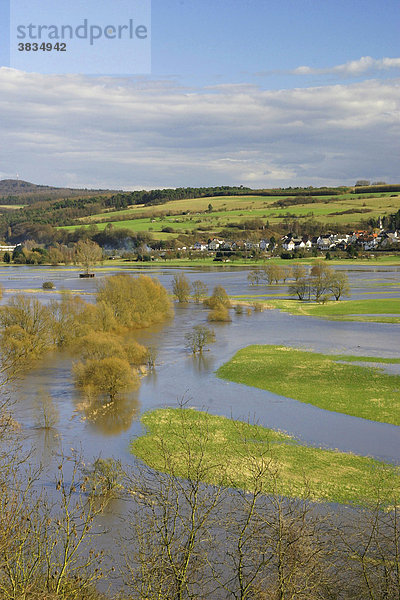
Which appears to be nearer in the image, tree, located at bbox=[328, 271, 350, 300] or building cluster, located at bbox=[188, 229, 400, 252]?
tree, located at bbox=[328, 271, 350, 300]

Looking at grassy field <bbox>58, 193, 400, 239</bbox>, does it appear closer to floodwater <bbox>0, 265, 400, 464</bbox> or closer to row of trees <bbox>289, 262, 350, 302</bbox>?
row of trees <bbox>289, 262, 350, 302</bbox>

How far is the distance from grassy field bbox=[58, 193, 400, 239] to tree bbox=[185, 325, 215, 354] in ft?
368

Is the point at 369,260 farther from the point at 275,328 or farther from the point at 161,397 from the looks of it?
the point at 161,397

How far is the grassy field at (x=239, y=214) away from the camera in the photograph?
531ft

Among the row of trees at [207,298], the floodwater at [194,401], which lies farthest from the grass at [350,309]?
the row of trees at [207,298]

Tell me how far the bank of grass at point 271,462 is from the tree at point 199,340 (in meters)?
14.4

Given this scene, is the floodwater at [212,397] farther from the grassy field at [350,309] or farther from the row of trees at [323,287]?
the row of trees at [323,287]

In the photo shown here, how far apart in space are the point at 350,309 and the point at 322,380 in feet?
97.8

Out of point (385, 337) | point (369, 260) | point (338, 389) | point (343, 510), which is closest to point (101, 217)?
point (369, 260)

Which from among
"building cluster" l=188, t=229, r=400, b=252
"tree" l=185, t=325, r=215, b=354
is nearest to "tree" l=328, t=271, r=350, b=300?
"tree" l=185, t=325, r=215, b=354

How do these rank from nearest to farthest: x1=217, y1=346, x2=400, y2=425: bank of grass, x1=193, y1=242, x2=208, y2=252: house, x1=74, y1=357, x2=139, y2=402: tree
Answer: x1=217, y1=346, x2=400, y2=425: bank of grass < x1=74, y1=357, x2=139, y2=402: tree < x1=193, y1=242, x2=208, y2=252: house

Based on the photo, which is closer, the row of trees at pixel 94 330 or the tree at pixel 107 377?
the tree at pixel 107 377

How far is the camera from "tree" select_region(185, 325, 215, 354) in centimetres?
3844

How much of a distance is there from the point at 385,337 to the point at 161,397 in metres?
22.4
